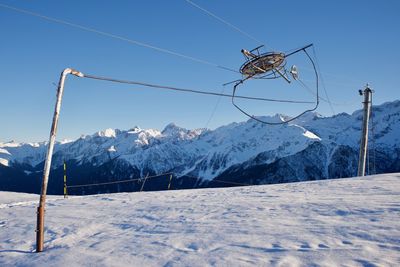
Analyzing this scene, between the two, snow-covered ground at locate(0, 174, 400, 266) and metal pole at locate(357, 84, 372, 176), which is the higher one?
metal pole at locate(357, 84, 372, 176)

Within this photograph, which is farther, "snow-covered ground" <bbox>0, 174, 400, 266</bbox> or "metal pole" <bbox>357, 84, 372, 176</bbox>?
"metal pole" <bbox>357, 84, 372, 176</bbox>

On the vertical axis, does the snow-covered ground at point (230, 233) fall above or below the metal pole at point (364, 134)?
below

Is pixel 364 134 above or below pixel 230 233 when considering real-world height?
above

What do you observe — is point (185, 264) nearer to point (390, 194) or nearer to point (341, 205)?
point (341, 205)

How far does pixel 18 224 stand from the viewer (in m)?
12.9

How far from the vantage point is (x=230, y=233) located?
29.1 feet

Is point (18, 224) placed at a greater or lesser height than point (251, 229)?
lesser

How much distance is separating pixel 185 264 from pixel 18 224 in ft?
30.1

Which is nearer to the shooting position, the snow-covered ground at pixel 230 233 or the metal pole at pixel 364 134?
the snow-covered ground at pixel 230 233

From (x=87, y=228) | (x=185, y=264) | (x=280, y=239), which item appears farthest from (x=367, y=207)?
(x=87, y=228)

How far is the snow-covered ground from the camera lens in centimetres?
711

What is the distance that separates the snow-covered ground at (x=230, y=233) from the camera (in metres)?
7.11

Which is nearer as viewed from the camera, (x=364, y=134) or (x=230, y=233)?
(x=230, y=233)

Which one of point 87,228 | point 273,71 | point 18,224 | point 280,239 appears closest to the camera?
point 280,239
